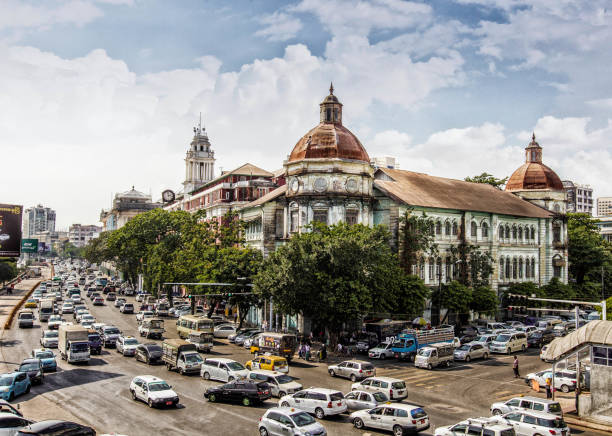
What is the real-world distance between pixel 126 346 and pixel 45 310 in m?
29.0

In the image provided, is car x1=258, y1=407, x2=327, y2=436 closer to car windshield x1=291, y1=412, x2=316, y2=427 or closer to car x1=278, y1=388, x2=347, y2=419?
car windshield x1=291, y1=412, x2=316, y2=427

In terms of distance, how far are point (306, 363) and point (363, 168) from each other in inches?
913

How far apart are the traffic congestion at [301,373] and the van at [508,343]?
3.9 inches

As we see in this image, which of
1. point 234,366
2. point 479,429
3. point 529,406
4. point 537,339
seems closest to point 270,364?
Result: point 234,366

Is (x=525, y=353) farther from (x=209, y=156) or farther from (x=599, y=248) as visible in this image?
(x=209, y=156)

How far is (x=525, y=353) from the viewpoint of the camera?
5200 centimetres

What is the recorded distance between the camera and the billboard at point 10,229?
163ft

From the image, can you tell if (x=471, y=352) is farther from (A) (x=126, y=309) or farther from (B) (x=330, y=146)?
(A) (x=126, y=309)

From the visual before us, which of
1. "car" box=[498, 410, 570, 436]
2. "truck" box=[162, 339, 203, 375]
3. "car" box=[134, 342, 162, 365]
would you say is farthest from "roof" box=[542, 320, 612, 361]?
"car" box=[134, 342, 162, 365]

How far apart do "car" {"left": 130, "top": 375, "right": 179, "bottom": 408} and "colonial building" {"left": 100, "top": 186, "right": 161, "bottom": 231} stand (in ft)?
462

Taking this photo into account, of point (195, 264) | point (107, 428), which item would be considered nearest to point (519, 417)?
point (107, 428)

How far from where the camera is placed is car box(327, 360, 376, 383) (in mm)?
38375

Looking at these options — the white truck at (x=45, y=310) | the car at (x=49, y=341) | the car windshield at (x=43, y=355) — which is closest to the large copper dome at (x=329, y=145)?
the car at (x=49, y=341)

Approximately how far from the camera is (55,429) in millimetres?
21375
